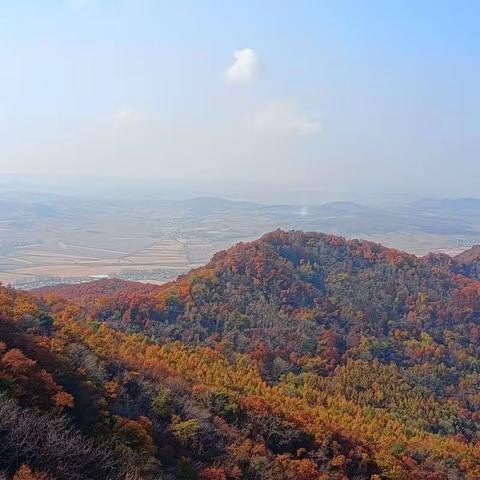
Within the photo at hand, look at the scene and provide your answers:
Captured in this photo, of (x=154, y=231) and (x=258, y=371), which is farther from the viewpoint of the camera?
(x=154, y=231)

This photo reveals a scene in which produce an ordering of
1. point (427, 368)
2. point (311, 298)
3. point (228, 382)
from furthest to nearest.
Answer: point (311, 298), point (427, 368), point (228, 382)

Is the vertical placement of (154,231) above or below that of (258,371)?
above

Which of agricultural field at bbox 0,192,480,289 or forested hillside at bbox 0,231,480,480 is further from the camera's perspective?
agricultural field at bbox 0,192,480,289

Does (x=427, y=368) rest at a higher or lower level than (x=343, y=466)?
lower

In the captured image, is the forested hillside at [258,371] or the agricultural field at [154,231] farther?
the agricultural field at [154,231]

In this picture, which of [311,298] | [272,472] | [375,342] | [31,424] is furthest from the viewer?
[311,298]

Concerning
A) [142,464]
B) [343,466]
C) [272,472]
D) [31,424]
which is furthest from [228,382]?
[31,424]

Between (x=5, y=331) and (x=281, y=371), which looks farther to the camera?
(x=281, y=371)

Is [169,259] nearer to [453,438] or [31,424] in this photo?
[453,438]
